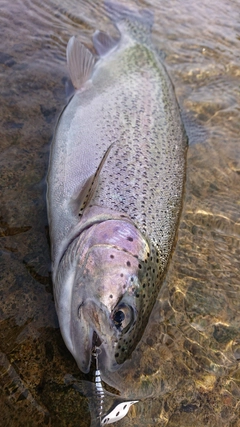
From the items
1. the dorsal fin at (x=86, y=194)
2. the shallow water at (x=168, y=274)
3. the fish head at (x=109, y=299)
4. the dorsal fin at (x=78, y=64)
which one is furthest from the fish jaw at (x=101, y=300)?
the dorsal fin at (x=78, y=64)

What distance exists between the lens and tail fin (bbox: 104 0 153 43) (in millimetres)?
4848

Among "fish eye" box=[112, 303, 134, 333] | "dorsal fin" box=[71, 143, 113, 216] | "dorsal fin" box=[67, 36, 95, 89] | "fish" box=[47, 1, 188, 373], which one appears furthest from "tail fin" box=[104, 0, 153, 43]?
"fish eye" box=[112, 303, 134, 333]

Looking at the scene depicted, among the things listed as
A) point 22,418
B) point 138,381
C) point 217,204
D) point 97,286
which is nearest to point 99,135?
point 217,204

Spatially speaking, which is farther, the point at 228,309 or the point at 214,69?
the point at 214,69

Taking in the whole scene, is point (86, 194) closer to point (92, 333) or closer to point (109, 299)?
point (109, 299)

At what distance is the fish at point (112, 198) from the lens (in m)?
2.15

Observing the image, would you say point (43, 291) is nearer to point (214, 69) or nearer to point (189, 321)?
point (189, 321)

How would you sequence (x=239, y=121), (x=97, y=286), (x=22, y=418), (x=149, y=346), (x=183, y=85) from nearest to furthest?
(x=22, y=418)
(x=97, y=286)
(x=149, y=346)
(x=239, y=121)
(x=183, y=85)

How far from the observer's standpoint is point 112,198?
2.65 m

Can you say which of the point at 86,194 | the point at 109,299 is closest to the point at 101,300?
the point at 109,299

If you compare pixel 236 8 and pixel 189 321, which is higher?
pixel 236 8

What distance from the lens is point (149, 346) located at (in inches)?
95.2

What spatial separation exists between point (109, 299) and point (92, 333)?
23 cm

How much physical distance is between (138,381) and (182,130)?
2.54m
